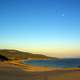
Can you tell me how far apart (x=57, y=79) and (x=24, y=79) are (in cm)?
301

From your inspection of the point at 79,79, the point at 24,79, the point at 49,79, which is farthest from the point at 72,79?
the point at 24,79

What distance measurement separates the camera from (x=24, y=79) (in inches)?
Answer: 736

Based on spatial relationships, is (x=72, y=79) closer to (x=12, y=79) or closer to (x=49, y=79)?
(x=49, y=79)

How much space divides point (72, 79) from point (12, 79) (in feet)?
17.5

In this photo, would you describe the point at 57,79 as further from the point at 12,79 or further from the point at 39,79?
the point at 12,79

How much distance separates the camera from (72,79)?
1888 cm

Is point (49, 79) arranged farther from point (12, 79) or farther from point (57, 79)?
point (12, 79)

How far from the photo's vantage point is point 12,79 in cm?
1828

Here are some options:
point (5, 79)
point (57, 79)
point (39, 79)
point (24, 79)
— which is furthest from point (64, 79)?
point (5, 79)

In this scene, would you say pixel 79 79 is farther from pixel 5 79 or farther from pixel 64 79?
pixel 5 79

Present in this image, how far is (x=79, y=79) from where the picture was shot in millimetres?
18969

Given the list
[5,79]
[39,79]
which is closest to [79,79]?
[39,79]

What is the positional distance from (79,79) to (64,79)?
1.35 m

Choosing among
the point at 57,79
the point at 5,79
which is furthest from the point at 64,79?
the point at 5,79
